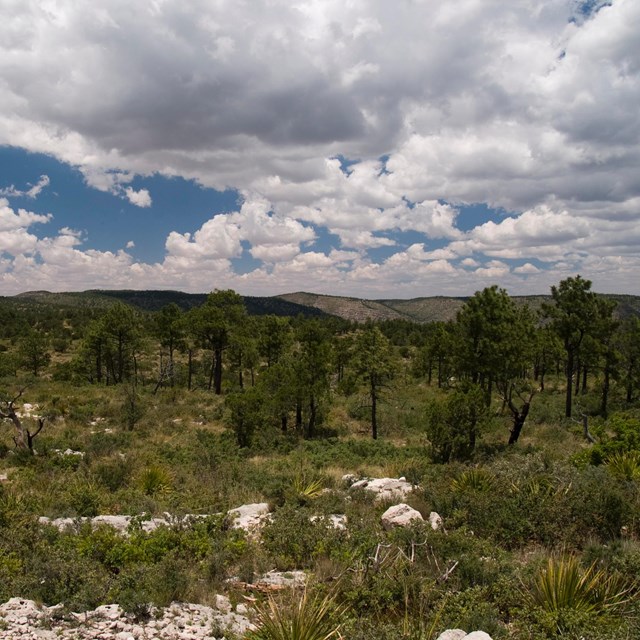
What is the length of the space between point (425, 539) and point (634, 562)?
291 centimetres

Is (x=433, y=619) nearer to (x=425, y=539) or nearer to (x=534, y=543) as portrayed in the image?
(x=425, y=539)

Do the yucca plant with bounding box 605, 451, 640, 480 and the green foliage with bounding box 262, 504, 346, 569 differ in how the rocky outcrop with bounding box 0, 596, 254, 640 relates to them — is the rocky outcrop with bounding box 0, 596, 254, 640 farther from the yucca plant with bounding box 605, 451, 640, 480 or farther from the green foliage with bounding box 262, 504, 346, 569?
the yucca plant with bounding box 605, 451, 640, 480

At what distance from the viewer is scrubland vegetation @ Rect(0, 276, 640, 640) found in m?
5.88

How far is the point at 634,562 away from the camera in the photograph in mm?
6375

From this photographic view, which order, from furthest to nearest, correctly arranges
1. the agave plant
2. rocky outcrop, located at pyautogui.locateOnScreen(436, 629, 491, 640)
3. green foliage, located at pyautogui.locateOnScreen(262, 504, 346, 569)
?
1. the agave plant
2. green foliage, located at pyautogui.locateOnScreen(262, 504, 346, 569)
3. rocky outcrop, located at pyautogui.locateOnScreen(436, 629, 491, 640)

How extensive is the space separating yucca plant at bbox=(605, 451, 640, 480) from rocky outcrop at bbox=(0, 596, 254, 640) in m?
9.91

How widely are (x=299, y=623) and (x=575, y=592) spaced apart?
144 inches

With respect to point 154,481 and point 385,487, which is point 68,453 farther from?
point 385,487

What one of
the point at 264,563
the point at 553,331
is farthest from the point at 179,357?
the point at 264,563

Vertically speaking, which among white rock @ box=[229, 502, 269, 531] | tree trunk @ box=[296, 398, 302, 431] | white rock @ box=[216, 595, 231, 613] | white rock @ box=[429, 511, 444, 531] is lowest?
tree trunk @ box=[296, 398, 302, 431]

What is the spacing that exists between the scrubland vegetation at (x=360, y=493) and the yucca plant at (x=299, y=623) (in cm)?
3

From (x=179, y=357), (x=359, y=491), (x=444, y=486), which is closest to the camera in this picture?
(x=444, y=486)

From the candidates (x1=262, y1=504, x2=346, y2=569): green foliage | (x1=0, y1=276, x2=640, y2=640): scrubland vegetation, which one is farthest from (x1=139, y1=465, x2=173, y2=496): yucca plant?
(x1=262, y1=504, x2=346, y2=569): green foliage

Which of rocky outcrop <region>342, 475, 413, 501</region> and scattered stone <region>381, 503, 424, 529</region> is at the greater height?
scattered stone <region>381, 503, 424, 529</region>
